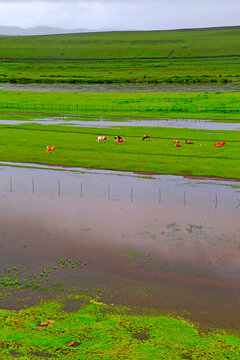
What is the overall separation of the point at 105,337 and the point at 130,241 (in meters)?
9.01

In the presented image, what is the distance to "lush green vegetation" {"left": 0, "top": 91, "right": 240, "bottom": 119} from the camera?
284ft

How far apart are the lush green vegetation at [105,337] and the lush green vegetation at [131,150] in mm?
23596

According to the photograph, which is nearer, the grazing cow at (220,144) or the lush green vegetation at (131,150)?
the lush green vegetation at (131,150)

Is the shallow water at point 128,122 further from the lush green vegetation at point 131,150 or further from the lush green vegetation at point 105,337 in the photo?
the lush green vegetation at point 105,337

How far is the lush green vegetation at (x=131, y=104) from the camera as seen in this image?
8656 cm

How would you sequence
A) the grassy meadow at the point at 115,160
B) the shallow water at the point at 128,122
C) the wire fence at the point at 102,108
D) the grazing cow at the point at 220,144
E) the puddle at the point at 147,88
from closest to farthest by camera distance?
the grassy meadow at the point at 115,160 → the grazing cow at the point at 220,144 → the shallow water at the point at 128,122 → the wire fence at the point at 102,108 → the puddle at the point at 147,88

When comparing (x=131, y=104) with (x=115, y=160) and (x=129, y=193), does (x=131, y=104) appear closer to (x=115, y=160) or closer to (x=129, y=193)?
(x=115, y=160)

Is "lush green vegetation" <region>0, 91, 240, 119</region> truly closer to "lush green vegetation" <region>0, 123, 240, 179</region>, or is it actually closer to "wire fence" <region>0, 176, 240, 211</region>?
"lush green vegetation" <region>0, 123, 240, 179</region>

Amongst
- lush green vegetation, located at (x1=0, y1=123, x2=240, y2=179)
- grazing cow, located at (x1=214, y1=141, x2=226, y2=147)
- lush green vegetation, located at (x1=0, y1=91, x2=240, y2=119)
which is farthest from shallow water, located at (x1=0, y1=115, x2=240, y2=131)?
grazing cow, located at (x1=214, y1=141, x2=226, y2=147)

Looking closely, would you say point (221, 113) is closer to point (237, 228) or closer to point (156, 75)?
point (237, 228)

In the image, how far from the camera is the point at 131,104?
98.7 m

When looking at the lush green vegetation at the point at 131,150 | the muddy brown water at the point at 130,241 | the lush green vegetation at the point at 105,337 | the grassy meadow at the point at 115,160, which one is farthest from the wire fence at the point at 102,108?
the lush green vegetation at the point at 105,337

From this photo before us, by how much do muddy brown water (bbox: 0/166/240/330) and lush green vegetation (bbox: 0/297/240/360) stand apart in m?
0.77

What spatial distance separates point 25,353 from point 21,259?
7.55 meters
